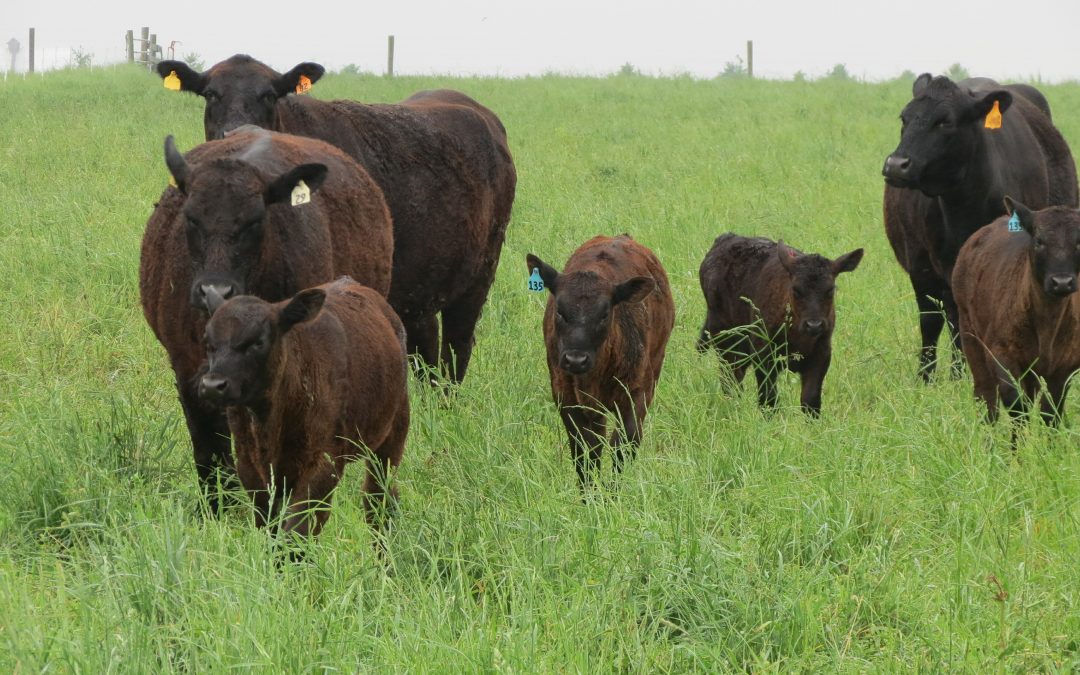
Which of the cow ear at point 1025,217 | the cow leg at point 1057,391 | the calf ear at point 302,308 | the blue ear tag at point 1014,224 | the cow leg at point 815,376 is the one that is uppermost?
the cow ear at point 1025,217

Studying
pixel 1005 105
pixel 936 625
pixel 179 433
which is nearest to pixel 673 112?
pixel 1005 105

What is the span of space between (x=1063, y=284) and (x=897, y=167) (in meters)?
2.51

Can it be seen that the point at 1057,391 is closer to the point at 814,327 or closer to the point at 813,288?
the point at 814,327

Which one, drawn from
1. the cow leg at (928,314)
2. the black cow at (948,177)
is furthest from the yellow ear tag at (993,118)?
the cow leg at (928,314)

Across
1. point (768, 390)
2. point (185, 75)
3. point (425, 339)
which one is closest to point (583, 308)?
point (768, 390)

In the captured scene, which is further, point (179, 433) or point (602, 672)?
point (179, 433)

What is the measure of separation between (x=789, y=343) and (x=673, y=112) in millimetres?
17234

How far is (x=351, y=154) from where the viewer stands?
26.8 ft

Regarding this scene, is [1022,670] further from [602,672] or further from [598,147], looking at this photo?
[598,147]

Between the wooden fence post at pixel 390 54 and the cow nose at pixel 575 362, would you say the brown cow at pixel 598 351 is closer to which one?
the cow nose at pixel 575 362

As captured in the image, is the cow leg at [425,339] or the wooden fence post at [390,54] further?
the wooden fence post at [390,54]

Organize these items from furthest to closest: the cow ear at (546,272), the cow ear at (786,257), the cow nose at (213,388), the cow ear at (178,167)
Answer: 1. the cow ear at (786,257)
2. the cow ear at (546,272)
3. the cow ear at (178,167)
4. the cow nose at (213,388)

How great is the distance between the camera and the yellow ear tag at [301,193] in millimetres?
5898

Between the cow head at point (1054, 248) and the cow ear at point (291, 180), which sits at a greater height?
the cow ear at point (291, 180)
